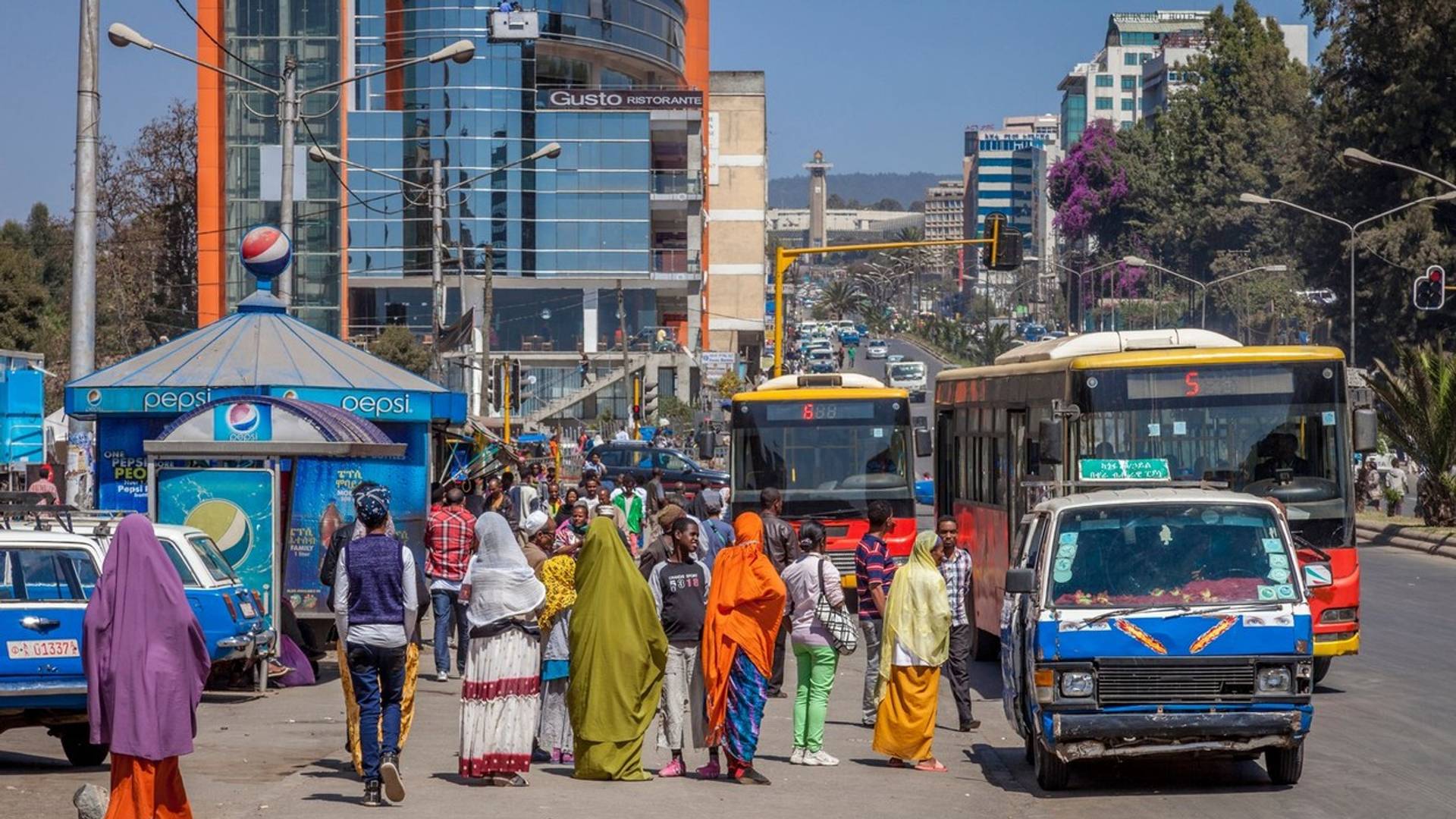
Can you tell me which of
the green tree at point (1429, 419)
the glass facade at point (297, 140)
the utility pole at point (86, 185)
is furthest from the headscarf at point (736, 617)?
the glass facade at point (297, 140)

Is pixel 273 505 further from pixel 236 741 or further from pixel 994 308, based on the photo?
pixel 994 308

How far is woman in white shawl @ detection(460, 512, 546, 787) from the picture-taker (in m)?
11.3

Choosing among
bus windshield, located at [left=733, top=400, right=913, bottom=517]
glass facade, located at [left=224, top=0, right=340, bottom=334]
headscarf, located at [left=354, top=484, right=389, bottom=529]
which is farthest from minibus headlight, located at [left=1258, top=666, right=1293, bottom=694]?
glass facade, located at [left=224, top=0, right=340, bottom=334]

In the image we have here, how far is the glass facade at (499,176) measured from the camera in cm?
7756

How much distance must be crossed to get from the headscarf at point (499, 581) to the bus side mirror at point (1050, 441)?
5.44 metres

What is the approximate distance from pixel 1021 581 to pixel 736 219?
10124 cm

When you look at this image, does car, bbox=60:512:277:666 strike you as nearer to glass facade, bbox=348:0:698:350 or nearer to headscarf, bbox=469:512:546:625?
headscarf, bbox=469:512:546:625

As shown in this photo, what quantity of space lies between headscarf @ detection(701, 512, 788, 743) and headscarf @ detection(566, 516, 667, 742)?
0.35 meters

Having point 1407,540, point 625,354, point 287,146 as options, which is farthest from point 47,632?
point 625,354

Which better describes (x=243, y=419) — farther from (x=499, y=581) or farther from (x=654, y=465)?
(x=654, y=465)

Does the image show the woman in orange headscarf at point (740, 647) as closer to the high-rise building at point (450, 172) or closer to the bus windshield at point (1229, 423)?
the bus windshield at point (1229, 423)

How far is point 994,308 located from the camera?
188875 mm

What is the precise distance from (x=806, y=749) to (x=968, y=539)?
331 inches

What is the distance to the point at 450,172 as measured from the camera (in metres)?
77.8
